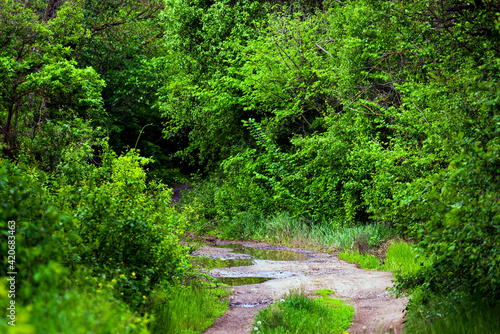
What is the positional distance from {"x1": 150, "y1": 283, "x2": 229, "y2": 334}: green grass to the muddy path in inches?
6.5

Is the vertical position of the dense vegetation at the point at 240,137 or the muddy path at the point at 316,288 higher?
the dense vegetation at the point at 240,137

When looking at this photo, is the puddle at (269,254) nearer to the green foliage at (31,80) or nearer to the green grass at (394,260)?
the green grass at (394,260)

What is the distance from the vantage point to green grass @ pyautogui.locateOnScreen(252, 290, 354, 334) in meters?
5.94

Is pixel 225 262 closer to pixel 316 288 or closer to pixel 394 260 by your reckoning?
pixel 316 288

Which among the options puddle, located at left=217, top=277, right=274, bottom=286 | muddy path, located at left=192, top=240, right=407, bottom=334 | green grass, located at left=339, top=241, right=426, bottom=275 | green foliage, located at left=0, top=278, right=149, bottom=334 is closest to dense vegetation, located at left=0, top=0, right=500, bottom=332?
green foliage, located at left=0, top=278, right=149, bottom=334

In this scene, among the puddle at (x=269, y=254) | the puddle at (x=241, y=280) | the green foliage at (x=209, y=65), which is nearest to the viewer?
the puddle at (x=241, y=280)

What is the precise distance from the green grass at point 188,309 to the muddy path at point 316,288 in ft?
0.54

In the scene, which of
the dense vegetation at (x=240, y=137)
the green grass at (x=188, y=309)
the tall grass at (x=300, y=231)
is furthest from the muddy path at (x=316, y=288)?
the tall grass at (x=300, y=231)

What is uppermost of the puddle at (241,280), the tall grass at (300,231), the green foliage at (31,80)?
the green foliage at (31,80)

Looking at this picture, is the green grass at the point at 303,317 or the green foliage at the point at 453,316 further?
the green grass at the point at 303,317

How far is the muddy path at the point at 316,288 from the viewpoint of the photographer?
249 inches

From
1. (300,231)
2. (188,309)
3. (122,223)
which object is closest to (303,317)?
(188,309)

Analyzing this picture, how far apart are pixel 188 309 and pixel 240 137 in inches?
605

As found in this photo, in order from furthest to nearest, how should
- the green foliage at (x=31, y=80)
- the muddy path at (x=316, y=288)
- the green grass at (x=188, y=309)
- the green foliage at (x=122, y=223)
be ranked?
1. the green foliage at (x=31, y=80)
2. the muddy path at (x=316, y=288)
3. the green grass at (x=188, y=309)
4. the green foliage at (x=122, y=223)
